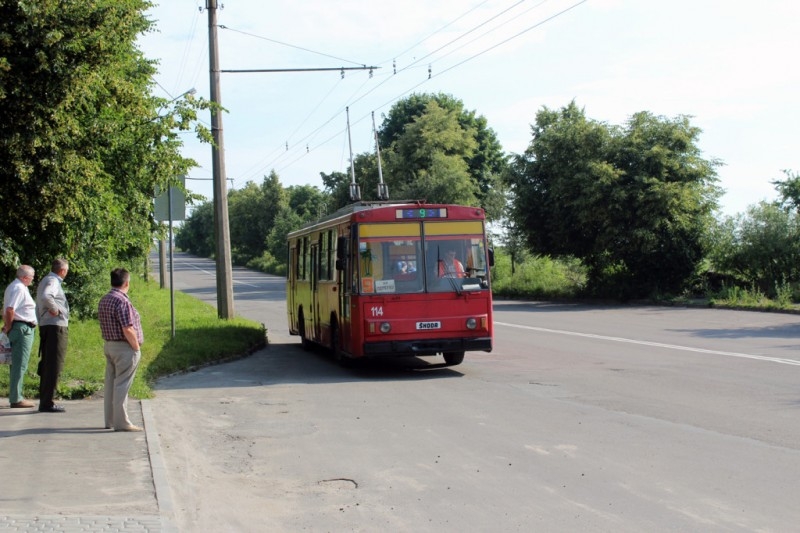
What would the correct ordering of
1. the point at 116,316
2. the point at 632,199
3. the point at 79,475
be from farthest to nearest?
the point at 632,199 < the point at 116,316 < the point at 79,475

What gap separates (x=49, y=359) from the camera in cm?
1101

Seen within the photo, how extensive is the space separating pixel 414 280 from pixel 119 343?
6.21 meters

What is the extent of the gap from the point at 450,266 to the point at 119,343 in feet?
22.0

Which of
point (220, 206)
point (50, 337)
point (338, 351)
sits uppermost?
point (220, 206)

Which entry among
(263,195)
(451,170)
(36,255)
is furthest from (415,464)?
(263,195)

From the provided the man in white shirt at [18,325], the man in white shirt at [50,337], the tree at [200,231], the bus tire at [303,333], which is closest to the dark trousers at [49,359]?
the man in white shirt at [50,337]

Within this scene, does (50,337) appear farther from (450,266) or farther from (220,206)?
(220,206)

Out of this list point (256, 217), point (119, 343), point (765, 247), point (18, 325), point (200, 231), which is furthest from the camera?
point (200, 231)

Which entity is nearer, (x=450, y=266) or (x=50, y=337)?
(x=50, y=337)

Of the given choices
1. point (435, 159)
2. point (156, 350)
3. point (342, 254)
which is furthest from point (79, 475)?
point (435, 159)

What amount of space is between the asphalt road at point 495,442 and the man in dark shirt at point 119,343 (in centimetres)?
→ 66

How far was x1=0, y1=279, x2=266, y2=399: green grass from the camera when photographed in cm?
1282

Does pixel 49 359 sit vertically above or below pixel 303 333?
above

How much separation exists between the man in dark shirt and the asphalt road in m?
0.66
